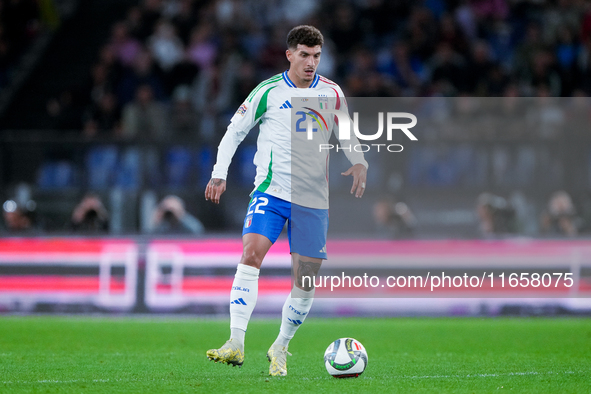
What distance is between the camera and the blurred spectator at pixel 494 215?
36.4ft

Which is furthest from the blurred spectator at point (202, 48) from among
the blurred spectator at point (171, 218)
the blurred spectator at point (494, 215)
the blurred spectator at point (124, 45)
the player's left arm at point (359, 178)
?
the player's left arm at point (359, 178)

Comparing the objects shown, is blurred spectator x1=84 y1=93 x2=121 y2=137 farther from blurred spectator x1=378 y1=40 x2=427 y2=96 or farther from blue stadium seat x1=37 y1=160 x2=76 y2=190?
blurred spectator x1=378 y1=40 x2=427 y2=96

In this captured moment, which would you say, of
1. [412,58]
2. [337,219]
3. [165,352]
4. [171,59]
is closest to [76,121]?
[171,59]

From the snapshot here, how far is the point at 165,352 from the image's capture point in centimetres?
733

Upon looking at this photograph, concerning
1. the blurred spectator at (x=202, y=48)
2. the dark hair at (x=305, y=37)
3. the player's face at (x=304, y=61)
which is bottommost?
the player's face at (x=304, y=61)

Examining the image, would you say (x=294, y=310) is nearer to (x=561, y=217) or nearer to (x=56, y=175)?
(x=561, y=217)

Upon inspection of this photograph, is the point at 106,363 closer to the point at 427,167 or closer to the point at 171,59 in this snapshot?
the point at 427,167

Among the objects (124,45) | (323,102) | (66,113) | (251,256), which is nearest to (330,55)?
(124,45)

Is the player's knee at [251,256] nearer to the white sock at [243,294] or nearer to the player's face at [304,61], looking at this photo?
the white sock at [243,294]

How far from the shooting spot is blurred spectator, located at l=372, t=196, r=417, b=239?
36.6 feet

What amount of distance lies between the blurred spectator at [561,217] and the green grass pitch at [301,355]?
4.25ft

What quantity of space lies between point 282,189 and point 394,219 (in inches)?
222

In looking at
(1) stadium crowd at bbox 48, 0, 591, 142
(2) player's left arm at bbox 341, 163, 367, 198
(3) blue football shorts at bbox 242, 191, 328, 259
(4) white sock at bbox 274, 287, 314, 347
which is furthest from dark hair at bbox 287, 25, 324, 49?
(1) stadium crowd at bbox 48, 0, 591, 142

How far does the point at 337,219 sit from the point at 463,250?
1.77 meters
